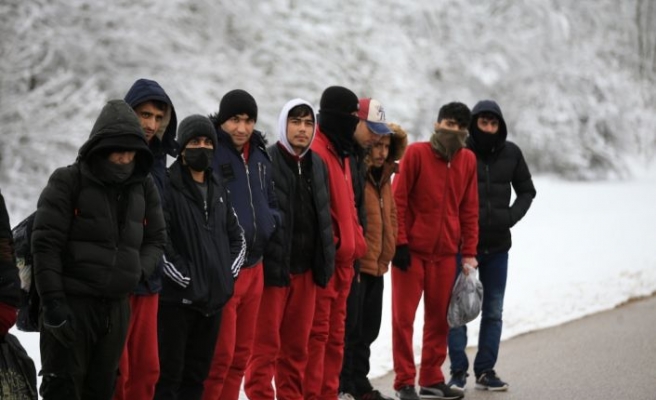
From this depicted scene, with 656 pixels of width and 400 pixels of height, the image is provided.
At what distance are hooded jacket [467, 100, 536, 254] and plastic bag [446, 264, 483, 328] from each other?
1.82 feet

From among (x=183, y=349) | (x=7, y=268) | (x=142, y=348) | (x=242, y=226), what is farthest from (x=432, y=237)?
(x=7, y=268)

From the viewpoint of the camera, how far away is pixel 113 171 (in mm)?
4727

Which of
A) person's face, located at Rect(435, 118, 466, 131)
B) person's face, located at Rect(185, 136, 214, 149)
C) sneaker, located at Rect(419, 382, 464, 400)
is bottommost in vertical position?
sneaker, located at Rect(419, 382, 464, 400)

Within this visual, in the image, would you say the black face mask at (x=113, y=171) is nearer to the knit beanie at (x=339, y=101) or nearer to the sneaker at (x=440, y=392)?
the knit beanie at (x=339, y=101)

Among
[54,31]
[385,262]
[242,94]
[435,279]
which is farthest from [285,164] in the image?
[54,31]

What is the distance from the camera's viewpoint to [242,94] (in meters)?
6.04

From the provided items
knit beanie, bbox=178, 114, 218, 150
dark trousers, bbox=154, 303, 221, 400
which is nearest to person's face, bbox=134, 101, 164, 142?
knit beanie, bbox=178, 114, 218, 150

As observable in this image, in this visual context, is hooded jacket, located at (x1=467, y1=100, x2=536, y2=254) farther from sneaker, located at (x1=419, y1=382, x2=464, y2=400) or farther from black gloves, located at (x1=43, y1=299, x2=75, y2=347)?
black gloves, located at (x1=43, y1=299, x2=75, y2=347)

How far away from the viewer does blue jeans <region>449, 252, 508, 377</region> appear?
7.88 meters

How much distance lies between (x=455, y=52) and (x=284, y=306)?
84.6ft

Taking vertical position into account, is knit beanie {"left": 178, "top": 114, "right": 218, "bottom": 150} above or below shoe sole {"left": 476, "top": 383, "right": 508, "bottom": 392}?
above

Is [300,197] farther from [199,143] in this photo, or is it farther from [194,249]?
[194,249]

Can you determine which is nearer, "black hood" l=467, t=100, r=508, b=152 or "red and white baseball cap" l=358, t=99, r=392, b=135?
"red and white baseball cap" l=358, t=99, r=392, b=135

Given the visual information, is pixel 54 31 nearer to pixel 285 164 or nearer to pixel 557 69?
pixel 285 164
